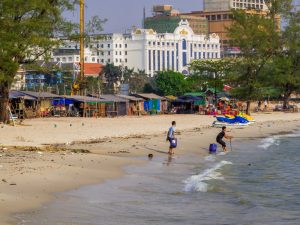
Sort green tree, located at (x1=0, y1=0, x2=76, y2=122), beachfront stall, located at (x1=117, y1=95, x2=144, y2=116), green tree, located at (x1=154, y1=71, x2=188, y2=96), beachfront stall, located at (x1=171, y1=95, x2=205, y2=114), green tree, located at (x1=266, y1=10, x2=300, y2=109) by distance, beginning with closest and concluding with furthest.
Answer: green tree, located at (x1=0, y1=0, x2=76, y2=122), beachfront stall, located at (x1=117, y1=95, x2=144, y2=116), beachfront stall, located at (x1=171, y1=95, x2=205, y2=114), green tree, located at (x1=266, y1=10, x2=300, y2=109), green tree, located at (x1=154, y1=71, x2=188, y2=96)

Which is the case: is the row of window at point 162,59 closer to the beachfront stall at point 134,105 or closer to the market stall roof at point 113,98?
→ the beachfront stall at point 134,105

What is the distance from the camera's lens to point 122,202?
16.0m

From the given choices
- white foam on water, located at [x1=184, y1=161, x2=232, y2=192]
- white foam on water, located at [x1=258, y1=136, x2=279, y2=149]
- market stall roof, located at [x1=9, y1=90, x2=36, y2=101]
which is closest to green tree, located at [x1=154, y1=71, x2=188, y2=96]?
market stall roof, located at [x1=9, y1=90, x2=36, y2=101]

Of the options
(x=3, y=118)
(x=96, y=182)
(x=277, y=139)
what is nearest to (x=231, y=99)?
(x=277, y=139)

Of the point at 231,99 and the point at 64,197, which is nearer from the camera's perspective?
the point at 64,197

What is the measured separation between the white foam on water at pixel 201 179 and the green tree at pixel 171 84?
7461 centimetres

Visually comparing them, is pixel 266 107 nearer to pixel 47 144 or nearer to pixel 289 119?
pixel 289 119

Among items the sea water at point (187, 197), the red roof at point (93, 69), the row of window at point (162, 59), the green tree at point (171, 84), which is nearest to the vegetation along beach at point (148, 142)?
the sea water at point (187, 197)

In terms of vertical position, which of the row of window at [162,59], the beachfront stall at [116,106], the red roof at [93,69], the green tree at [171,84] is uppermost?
the row of window at [162,59]

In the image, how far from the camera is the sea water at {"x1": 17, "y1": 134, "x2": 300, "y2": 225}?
46.1ft

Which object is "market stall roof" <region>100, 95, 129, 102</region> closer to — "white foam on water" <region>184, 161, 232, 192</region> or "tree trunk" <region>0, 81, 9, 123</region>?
"tree trunk" <region>0, 81, 9, 123</region>

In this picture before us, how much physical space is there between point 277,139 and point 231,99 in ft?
114

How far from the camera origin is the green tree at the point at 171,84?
99500mm

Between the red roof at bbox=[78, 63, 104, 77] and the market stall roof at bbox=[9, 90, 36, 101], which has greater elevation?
the red roof at bbox=[78, 63, 104, 77]
